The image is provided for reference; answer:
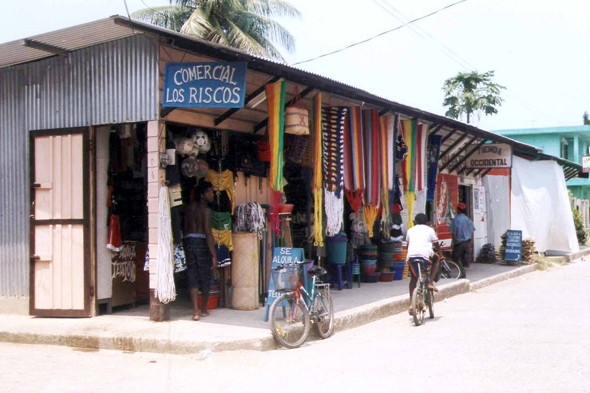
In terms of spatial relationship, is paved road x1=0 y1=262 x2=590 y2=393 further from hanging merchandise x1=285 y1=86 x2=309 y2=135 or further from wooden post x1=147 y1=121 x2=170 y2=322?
hanging merchandise x1=285 y1=86 x2=309 y2=135

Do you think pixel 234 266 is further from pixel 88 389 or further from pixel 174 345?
pixel 88 389

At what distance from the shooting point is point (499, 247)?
21.5 metres

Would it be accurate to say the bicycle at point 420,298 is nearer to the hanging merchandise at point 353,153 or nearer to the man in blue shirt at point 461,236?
the hanging merchandise at point 353,153

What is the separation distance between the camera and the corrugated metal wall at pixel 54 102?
9.25m

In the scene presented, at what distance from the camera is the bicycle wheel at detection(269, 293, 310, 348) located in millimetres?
8250

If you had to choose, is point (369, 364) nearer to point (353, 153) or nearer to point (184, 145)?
point (184, 145)

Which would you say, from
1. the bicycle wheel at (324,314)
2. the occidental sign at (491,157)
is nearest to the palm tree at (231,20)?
the occidental sign at (491,157)

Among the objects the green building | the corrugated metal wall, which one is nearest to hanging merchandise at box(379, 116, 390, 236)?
the corrugated metal wall

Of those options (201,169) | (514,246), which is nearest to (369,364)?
(201,169)

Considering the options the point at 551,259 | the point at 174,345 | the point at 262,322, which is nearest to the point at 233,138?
the point at 262,322

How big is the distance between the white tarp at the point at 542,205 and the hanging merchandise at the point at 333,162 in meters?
12.4

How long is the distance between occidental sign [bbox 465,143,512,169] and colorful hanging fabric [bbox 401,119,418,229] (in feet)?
18.5

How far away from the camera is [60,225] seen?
390 inches

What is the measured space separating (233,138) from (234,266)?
2134 mm
